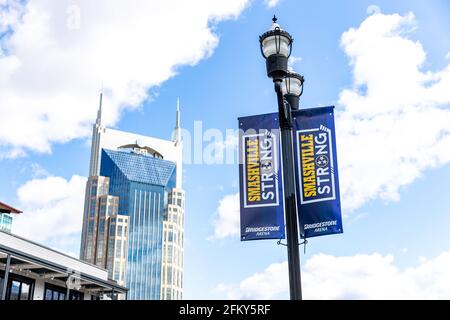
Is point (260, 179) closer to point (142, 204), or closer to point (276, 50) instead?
point (276, 50)

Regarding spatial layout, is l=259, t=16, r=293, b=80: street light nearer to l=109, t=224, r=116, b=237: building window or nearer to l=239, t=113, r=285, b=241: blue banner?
l=239, t=113, r=285, b=241: blue banner

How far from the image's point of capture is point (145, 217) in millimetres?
173750

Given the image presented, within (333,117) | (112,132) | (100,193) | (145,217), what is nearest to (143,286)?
(145,217)

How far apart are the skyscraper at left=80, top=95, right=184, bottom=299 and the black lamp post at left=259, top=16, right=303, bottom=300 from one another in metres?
159

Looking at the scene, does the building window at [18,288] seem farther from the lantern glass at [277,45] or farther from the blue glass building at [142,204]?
the blue glass building at [142,204]

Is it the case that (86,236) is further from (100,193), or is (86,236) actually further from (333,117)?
(333,117)

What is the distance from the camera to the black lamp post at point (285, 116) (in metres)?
7.45

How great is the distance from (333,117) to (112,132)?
186560 mm

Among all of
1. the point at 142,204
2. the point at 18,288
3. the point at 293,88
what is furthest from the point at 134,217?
the point at 293,88

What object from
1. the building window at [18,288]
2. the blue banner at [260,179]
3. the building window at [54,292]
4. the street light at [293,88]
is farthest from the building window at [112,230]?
the street light at [293,88]

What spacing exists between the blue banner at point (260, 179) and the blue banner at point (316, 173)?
374 millimetres

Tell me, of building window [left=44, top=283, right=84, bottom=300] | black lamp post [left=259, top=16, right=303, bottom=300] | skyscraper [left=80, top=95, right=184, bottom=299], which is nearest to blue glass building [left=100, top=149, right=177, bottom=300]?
skyscraper [left=80, top=95, right=184, bottom=299]
